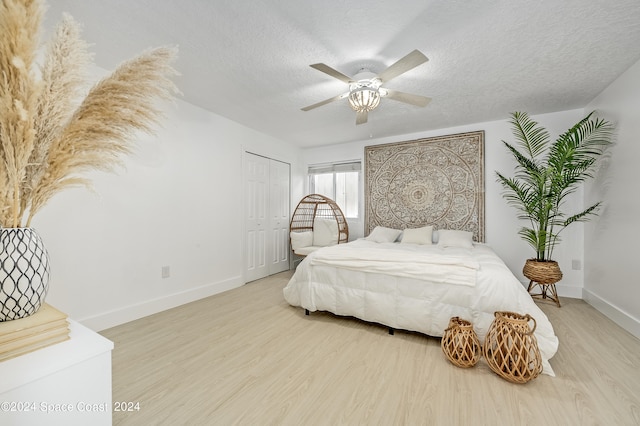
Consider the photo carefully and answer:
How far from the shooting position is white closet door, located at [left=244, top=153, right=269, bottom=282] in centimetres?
392

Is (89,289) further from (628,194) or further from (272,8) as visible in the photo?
(628,194)

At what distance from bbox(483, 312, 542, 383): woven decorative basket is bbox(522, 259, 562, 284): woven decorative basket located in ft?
5.03

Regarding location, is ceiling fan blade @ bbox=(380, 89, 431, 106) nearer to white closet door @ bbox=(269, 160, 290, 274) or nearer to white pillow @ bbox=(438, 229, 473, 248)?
white pillow @ bbox=(438, 229, 473, 248)

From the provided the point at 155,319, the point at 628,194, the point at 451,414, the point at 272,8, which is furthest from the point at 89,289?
the point at 628,194

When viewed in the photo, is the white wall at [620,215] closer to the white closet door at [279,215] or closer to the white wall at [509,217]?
the white wall at [509,217]

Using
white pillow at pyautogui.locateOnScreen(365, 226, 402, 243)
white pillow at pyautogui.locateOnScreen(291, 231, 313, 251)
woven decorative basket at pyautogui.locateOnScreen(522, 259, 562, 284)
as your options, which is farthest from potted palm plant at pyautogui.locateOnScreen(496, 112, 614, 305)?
white pillow at pyautogui.locateOnScreen(291, 231, 313, 251)

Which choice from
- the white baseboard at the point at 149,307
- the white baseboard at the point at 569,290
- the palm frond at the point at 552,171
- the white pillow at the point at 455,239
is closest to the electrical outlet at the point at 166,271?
the white baseboard at the point at 149,307

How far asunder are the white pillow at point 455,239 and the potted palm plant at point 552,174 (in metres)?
0.63

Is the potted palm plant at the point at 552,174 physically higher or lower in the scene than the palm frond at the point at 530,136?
lower

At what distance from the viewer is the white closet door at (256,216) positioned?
3922 millimetres

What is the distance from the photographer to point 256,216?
4.11 m

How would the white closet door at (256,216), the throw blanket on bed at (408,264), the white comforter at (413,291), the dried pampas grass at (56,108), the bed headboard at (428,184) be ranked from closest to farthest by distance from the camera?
1. the dried pampas grass at (56,108)
2. the white comforter at (413,291)
3. the throw blanket on bed at (408,264)
4. the bed headboard at (428,184)
5. the white closet door at (256,216)

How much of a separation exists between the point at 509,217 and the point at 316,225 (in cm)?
281

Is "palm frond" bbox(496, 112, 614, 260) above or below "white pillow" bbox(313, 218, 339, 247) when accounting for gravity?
above
